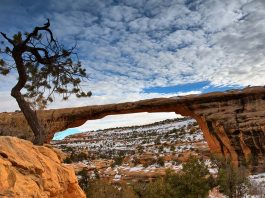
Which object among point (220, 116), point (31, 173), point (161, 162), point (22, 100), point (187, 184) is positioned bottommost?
point (161, 162)

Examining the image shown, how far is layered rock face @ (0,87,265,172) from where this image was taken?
64.9ft

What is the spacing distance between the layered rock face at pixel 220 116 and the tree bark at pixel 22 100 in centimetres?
1140

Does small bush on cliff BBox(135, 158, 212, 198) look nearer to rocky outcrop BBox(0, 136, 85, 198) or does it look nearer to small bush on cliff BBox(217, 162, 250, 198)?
small bush on cliff BBox(217, 162, 250, 198)

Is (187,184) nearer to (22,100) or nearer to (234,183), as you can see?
(234,183)

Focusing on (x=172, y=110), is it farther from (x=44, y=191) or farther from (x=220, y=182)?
(x=44, y=191)

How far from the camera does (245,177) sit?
17719 mm

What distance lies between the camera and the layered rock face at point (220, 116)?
19781 millimetres

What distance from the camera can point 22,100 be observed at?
8.02 m

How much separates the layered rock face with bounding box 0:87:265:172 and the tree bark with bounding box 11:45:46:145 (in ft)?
37.4

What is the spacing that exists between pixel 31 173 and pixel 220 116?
1675 cm

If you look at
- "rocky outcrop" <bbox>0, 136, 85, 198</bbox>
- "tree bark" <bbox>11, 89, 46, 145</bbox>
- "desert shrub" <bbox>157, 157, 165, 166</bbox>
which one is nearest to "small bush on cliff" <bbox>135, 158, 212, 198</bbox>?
"tree bark" <bbox>11, 89, 46, 145</bbox>

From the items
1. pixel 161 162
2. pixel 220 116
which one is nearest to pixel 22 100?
pixel 220 116

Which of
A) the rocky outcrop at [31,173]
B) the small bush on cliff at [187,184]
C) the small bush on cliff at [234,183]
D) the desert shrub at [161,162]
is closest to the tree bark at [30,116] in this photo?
the rocky outcrop at [31,173]

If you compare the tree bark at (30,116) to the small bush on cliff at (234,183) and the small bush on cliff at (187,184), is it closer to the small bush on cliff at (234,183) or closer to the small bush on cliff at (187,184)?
the small bush on cliff at (187,184)
